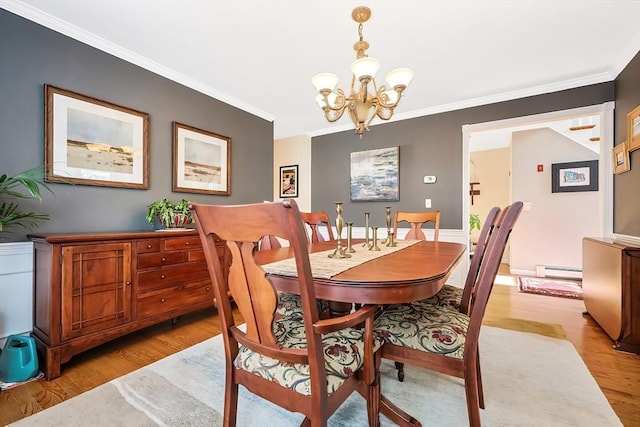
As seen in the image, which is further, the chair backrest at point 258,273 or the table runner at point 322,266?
the table runner at point 322,266

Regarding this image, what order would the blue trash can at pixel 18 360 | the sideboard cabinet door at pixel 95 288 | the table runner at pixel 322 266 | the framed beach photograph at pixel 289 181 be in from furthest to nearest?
the framed beach photograph at pixel 289 181
the sideboard cabinet door at pixel 95 288
the blue trash can at pixel 18 360
the table runner at pixel 322 266

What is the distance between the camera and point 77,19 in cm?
206

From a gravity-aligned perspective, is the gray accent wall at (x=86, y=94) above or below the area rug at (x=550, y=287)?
above

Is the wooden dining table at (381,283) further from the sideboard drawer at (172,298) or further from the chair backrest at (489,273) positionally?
the sideboard drawer at (172,298)

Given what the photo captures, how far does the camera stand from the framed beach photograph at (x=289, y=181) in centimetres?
513

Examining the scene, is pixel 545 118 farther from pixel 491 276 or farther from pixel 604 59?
pixel 491 276

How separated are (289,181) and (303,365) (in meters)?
4.48

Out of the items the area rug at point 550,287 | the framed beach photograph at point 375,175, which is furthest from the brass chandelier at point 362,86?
the area rug at point 550,287

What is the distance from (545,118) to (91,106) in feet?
14.7

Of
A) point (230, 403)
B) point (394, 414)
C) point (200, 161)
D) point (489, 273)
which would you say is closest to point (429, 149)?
point (200, 161)

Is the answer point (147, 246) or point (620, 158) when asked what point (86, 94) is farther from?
point (620, 158)

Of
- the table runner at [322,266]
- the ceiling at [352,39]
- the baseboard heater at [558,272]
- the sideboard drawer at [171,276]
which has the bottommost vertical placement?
the baseboard heater at [558,272]

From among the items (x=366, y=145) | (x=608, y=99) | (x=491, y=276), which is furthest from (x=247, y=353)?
(x=608, y=99)

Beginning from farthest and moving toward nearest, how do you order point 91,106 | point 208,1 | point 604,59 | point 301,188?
point 301,188, point 604,59, point 91,106, point 208,1
